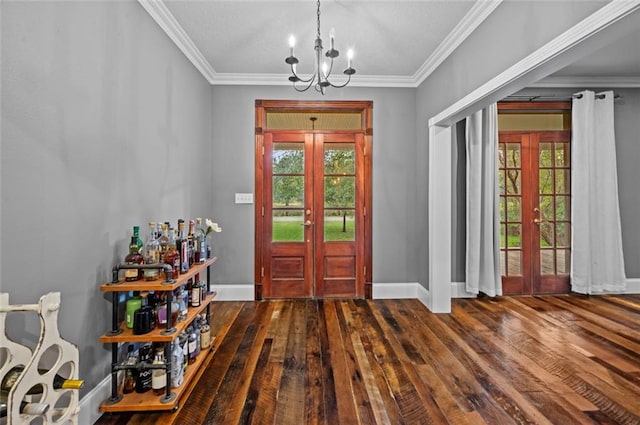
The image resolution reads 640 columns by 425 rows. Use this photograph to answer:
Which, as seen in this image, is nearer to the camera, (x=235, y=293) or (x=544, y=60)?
(x=544, y=60)

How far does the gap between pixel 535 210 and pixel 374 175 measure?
2220mm

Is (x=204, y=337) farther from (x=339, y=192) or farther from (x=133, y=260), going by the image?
(x=339, y=192)

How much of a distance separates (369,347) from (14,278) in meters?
2.30

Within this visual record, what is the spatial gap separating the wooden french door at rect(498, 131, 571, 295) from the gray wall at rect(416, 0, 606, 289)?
0.79m

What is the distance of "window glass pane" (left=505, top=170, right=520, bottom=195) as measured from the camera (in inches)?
158

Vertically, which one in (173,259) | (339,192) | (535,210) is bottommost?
(173,259)

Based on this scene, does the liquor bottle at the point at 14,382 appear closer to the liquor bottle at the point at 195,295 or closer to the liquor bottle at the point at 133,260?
the liquor bottle at the point at 133,260

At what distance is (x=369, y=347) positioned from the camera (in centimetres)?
255

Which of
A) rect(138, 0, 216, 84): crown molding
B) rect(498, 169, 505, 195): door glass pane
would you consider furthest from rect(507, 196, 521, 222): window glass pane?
rect(138, 0, 216, 84): crown molding

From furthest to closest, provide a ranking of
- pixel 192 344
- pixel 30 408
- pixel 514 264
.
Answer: pixel 514 264 < pixel 192 344 < pixel 30 408

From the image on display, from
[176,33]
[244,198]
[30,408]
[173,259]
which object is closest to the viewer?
[30,408]

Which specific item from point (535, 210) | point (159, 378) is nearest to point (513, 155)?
point (535, 210)

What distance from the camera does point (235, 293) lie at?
3.79 meters

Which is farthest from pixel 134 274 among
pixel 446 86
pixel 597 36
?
pixel 446 86
